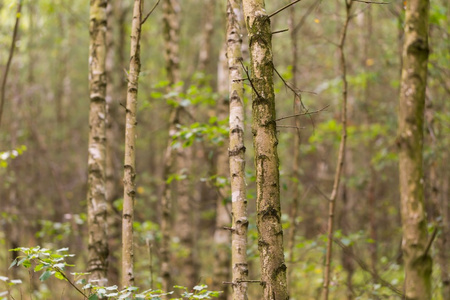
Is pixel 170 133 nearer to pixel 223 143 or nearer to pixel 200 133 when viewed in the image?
pixel 223 143

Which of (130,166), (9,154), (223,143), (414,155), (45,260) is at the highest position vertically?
(223,143)

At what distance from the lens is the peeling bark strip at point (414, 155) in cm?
256

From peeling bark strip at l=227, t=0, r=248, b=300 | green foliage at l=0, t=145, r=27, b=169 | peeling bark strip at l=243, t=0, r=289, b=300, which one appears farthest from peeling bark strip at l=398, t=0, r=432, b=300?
green foliage at l=0, t=145, r=27, b=169

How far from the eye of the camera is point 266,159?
3496 millimetres

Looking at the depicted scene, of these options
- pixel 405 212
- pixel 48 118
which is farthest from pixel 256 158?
pixel 48 118

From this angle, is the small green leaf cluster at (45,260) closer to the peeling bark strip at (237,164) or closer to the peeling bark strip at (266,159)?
the peeling bark strip at (237,164)

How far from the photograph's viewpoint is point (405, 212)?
102 inches

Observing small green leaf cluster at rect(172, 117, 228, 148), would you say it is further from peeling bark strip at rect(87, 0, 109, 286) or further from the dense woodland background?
peeling bark strip at rect(87, 0, 109, 286)

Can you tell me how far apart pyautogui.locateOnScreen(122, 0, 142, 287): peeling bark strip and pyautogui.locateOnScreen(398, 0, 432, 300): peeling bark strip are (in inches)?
108

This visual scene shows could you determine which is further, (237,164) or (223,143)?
(223,143)

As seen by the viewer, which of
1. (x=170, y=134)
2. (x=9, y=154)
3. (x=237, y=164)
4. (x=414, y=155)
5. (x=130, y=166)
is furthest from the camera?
(x=170, y=134)

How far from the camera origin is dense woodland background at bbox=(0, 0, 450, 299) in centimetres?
747

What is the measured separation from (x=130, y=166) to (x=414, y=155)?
2.83 metres

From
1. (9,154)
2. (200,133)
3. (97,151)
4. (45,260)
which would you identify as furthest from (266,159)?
(9,154)
